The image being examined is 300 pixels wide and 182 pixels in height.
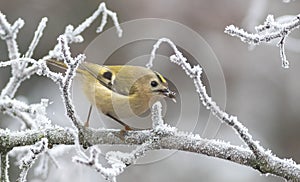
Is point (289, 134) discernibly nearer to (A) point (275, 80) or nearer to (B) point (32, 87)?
(A) point (275, 80)

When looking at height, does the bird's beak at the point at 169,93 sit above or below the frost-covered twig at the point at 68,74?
above

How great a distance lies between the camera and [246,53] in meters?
3.47

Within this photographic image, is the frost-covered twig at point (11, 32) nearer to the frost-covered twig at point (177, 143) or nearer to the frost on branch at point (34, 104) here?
the frost on branch at point (34, 104)

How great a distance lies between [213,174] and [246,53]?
0.94m

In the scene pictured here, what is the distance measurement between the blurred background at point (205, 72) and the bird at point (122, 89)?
1781mm

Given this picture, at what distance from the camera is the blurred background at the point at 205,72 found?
2.97 metres

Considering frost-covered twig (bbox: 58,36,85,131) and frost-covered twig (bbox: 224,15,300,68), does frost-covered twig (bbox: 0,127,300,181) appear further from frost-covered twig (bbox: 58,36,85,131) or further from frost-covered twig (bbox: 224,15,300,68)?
frost-covered twig (bbox: 224,15,300,68)

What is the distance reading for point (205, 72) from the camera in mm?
2951

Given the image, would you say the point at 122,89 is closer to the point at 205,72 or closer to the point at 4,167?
the point at 4,167

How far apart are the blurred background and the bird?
1.78 meters

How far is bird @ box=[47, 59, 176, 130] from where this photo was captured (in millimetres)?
932

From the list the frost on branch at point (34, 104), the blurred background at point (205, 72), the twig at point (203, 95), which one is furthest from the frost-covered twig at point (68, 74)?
the blurred background at point (205, 72)

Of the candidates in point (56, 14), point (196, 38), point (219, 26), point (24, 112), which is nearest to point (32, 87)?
point (56, 14)

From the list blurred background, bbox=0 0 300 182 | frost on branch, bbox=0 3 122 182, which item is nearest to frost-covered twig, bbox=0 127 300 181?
frost on branch, bbox=0 3 122 182
